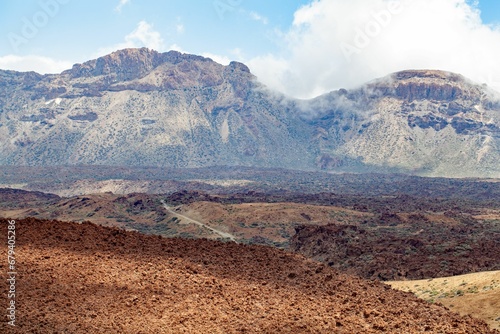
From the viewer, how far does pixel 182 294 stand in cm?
1552

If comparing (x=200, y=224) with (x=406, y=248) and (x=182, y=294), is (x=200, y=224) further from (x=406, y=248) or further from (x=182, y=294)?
(x=182, y=294)

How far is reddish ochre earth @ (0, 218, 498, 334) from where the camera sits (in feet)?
45.0

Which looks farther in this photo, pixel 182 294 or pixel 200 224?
pixel 200 224

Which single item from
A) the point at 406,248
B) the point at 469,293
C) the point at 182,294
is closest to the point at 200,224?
the point at 406,248

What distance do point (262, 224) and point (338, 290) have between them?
66177 mm

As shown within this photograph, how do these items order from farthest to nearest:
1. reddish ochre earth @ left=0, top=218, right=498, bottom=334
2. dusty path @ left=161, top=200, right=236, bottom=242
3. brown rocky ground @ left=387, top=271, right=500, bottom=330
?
dusty path @ left=161, top=200, right=236, bottom=242, brown rocky ground @ left=387, top=271, right=500, bottom=330, reddish ochre earth @ left=0, top=218, right=498, bottom=334

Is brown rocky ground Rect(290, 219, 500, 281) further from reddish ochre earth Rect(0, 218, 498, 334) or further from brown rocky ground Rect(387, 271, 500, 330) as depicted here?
reddish ochre earth Rect(0, 218, 498, 334)

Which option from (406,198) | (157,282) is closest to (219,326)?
(157,282)

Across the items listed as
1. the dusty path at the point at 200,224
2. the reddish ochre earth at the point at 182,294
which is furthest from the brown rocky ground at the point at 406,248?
the reddish ochre earth at the point at 182,294

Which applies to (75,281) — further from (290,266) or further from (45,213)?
(45,213)

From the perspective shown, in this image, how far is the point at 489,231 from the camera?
67.7 m

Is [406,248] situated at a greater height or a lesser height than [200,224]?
greater

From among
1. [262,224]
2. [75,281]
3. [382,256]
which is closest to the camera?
[75,281]

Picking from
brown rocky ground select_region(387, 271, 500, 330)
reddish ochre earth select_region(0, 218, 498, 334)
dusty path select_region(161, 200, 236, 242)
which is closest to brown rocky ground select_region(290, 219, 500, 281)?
brown rocky ground select_region(387, 271, 500, 330)
